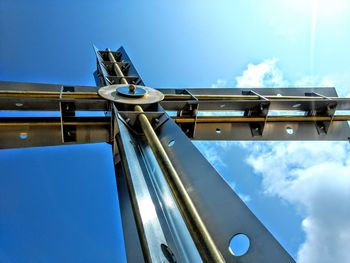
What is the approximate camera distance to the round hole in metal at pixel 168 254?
1.76 m

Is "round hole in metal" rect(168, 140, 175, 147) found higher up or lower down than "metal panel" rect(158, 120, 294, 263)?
higher up

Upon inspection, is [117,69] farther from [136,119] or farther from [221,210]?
[221,210]

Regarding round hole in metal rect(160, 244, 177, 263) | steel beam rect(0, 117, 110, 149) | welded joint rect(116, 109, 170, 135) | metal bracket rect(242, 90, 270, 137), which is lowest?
round hole in metal rect(160, 244, 177, 263)

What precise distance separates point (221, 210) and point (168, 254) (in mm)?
469

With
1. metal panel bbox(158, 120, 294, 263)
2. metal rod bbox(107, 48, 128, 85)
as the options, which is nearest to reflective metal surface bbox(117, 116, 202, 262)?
metal panel bbox(158, 120, 294, 263)

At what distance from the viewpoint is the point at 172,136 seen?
2.99 meters

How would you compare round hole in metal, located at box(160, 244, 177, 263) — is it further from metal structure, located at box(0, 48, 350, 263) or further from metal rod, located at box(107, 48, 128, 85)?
metal rod, located at box(107, 48, 128, 85)

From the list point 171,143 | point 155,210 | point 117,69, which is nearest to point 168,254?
point 155,210

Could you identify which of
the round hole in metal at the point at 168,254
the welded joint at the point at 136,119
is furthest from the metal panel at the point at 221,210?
the welded joint at the point at 136,119

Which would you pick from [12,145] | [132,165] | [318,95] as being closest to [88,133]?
[12,145]

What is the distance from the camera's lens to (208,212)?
207 centimetres

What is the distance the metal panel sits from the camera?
5.56 feet

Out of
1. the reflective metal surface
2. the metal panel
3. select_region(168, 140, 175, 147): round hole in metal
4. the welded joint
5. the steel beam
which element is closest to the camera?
the metal panel

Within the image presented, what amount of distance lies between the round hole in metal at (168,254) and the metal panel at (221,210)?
0.30 meters
